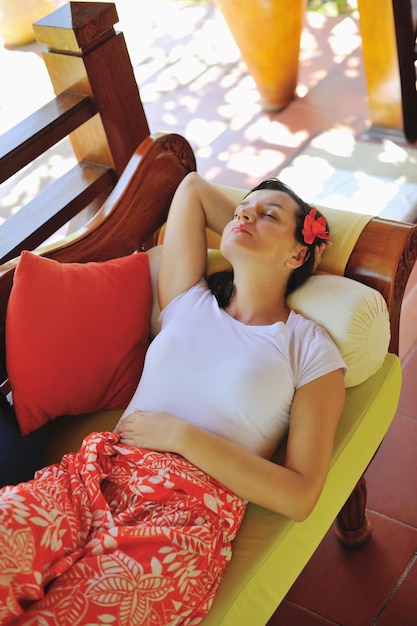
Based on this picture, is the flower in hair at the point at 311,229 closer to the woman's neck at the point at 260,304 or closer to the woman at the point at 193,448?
the woman at the point at 193,448

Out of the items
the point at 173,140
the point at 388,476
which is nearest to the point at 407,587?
the point at 388,476

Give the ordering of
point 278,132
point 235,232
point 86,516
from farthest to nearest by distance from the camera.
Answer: point 278,132 → point 235,232 → point 86,516

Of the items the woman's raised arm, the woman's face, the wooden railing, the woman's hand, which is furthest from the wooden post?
the woman's hand

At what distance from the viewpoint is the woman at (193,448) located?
136cm

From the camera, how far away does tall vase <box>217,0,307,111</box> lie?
380cm

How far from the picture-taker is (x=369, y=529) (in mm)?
2047

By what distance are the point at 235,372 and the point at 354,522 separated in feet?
2.12

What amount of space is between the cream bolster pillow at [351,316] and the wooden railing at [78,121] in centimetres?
93

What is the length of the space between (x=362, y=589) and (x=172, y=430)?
0.76 metres

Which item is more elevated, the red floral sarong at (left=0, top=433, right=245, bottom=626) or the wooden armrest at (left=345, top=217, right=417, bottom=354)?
the wooden armrest at (left=345, top=217, right=417, bottom=354)

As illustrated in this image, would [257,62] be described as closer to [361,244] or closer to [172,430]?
[361,244]

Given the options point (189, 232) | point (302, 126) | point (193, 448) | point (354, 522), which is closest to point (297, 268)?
point (189, 232)

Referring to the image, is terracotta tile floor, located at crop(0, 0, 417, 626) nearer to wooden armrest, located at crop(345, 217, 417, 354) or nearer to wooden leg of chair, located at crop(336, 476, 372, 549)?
wooden leg of chair, located at crop(336, 476, 372, 549)

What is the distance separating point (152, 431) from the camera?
5.27 feet
